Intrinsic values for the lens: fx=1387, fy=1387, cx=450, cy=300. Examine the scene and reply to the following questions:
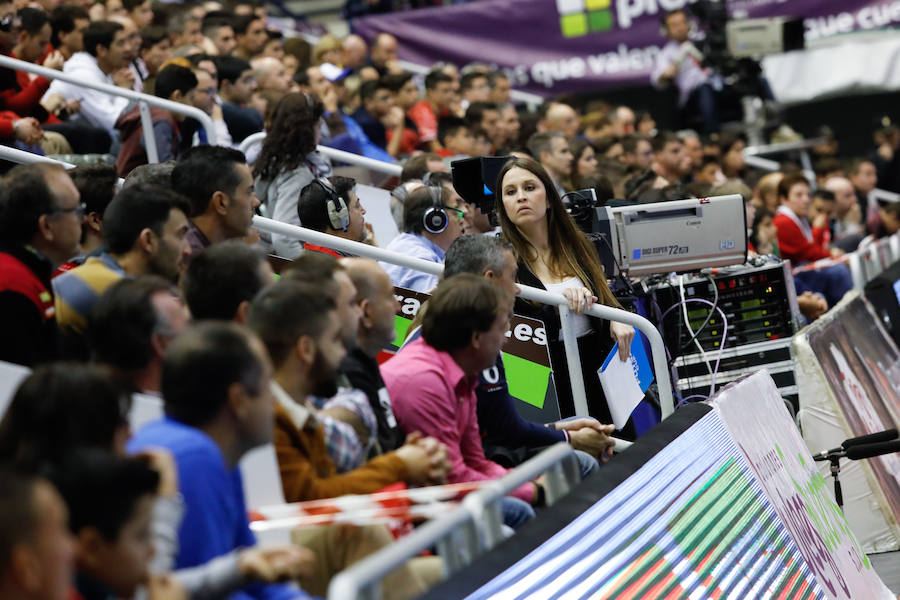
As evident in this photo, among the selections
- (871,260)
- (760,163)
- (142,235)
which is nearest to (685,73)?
(760,163)

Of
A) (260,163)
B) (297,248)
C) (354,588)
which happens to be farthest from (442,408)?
(260,163)

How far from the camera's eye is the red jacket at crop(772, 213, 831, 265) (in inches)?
417

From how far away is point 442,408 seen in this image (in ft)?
13.6

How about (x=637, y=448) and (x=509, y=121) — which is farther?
(x=509, y=121)

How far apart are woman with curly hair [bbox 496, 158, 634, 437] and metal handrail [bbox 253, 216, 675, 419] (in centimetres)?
11

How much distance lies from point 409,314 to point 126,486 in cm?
357

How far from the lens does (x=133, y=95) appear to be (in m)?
6.91

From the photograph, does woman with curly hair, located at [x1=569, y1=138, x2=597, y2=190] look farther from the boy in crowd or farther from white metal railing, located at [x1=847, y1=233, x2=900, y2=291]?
white metal railing, located at [x1=847, y1=233, x2=900, y2=291]

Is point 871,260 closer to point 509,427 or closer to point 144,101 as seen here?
point 144,101

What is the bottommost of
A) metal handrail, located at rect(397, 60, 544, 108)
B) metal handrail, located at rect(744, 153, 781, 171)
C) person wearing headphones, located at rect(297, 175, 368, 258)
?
metal handrail, located at rect(744, 153, 781, 171)

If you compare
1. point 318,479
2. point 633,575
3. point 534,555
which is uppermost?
point 318,479

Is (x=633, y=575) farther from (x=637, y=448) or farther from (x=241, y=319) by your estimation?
(x=241, y=319)

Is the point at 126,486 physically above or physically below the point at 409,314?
above

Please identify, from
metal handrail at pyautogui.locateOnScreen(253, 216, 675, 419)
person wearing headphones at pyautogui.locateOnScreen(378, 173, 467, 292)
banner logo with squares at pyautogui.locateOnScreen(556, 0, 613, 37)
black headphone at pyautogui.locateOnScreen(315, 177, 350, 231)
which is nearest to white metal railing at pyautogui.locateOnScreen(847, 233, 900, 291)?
person wearing headphones at pyautogui.locateOnScreen(378, 173, 467, 292)
